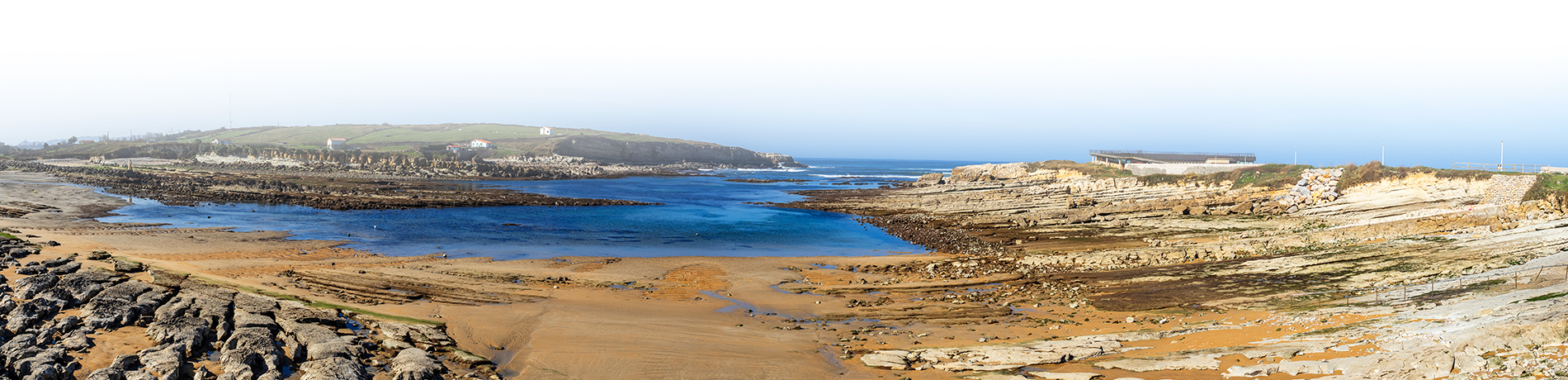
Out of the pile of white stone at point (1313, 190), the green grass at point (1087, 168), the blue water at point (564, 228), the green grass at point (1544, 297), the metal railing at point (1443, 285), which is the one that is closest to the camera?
the green grass at point (1544, 297)

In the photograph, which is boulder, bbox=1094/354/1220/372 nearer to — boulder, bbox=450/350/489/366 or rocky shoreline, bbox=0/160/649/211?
boulder, bbox=450/350/489/366

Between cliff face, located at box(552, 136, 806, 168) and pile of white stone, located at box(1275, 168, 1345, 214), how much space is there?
5207 inches

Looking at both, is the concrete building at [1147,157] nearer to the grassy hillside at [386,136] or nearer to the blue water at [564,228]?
the blue water at [564,228]

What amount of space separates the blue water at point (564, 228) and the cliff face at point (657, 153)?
101340 millimetres

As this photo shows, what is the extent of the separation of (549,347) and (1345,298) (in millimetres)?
16783

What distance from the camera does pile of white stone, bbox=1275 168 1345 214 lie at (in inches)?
1284

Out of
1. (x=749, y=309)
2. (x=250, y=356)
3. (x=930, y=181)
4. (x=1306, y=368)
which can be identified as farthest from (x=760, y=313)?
(x=930, y=181)

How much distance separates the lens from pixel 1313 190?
111 feet

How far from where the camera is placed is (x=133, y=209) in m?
42.7

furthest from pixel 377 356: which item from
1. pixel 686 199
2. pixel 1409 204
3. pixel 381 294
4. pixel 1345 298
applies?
pixel 686 199

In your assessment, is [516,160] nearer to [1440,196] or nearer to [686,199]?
[686,199]

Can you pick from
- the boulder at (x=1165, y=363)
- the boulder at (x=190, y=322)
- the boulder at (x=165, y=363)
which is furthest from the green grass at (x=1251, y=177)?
the boulder at (x=165, y=363)

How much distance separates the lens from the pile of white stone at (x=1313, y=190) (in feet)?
107

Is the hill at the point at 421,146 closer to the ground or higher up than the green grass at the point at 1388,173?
higher up
